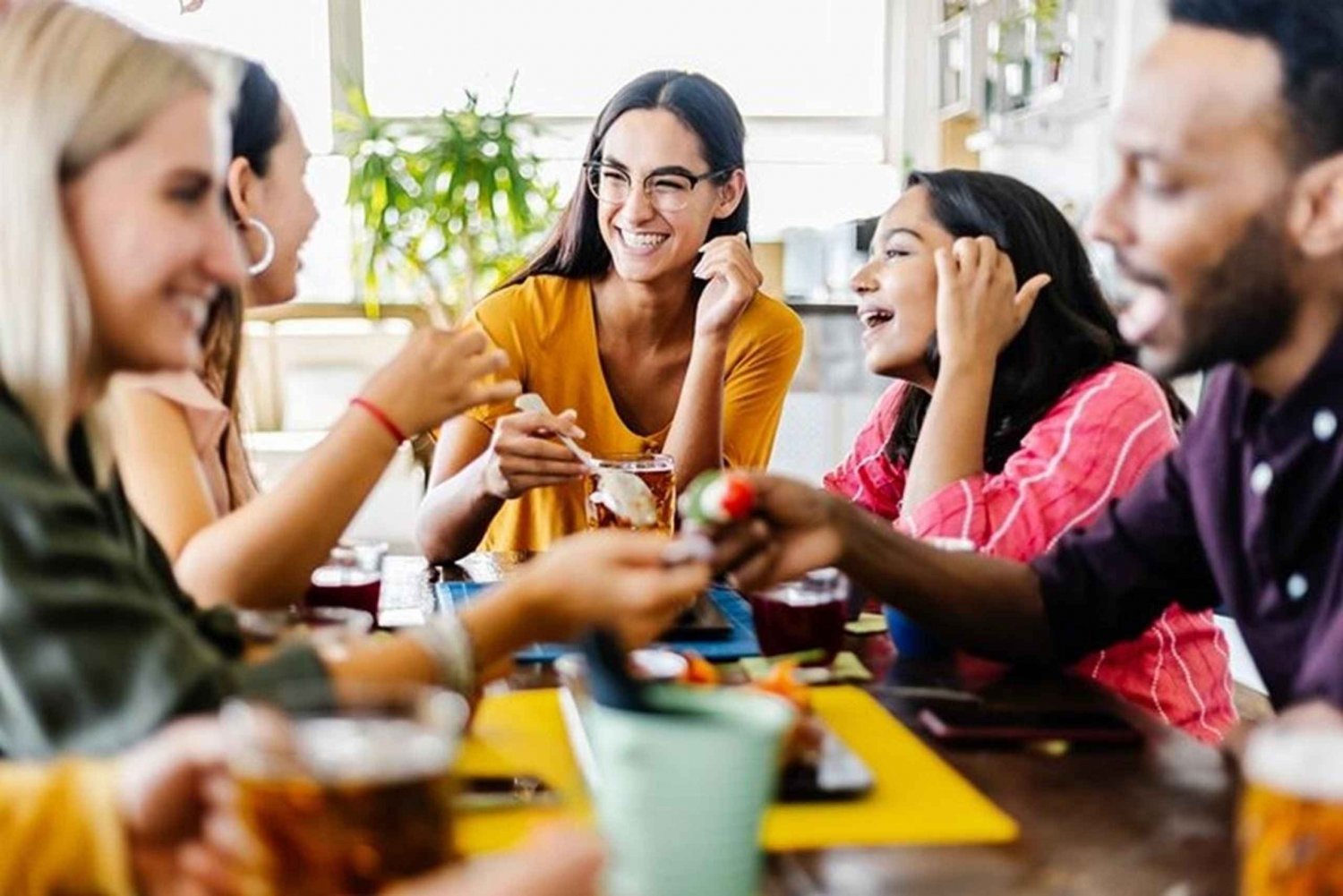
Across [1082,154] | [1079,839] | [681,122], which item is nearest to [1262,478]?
[1079,839]

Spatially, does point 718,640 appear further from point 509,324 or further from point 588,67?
point 588,67

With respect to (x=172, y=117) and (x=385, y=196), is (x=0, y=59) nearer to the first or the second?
(x=172, y=117)

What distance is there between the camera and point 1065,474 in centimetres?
175

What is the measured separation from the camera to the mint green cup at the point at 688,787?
29.5 inches

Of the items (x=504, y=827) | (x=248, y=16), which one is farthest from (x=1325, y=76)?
(x=248, y=16)

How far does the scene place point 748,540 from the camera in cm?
137

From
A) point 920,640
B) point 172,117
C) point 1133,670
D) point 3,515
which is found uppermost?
point 172,117

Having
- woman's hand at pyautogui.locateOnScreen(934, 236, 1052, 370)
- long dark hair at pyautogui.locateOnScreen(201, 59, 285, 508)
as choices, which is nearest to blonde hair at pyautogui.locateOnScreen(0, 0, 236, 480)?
long dark hair at pyautogui.locateOnScreen(201, 59, 285, 508)

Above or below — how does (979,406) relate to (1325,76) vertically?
below

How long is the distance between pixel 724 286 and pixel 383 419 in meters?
1.06

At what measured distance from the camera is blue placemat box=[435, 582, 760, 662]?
147 centimetres

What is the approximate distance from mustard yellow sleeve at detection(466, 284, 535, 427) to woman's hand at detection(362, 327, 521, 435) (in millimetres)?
869

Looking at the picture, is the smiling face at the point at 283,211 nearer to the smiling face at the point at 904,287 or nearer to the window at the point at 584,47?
the smiling face at the point at 904,287

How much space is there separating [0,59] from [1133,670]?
1.35 metres
